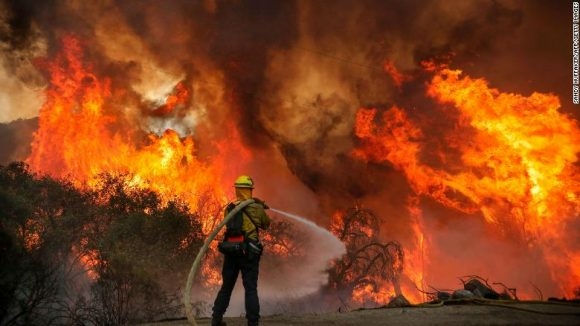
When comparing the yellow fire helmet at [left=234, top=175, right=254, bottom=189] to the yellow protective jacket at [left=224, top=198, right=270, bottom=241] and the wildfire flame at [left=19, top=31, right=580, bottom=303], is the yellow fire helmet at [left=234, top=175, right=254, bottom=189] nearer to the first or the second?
the yellow protective jacket at [left=224, top=198, right=270, bottom=241]

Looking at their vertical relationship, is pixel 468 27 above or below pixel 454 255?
above

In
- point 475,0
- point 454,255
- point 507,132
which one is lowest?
point 454,255

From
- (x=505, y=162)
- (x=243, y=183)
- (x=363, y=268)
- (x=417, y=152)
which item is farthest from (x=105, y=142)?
(x=243, y=183)

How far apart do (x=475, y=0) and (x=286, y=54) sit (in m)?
11.8

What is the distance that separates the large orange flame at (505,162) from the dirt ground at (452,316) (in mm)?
10179

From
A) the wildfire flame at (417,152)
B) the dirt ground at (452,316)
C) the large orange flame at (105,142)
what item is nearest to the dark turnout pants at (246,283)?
the dirt ground at (452,316)

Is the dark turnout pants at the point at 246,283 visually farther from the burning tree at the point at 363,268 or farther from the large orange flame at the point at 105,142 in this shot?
the large orange flame at the point at 105,142

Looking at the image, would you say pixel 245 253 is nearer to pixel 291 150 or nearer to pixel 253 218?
pixel 253 218

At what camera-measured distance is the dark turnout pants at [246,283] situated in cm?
668

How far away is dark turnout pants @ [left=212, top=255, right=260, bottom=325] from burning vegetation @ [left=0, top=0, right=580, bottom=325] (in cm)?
450

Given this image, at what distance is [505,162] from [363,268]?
8.41 m

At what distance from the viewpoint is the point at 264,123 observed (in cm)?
2923

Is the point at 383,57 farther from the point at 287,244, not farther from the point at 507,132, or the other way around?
the point at 287,244

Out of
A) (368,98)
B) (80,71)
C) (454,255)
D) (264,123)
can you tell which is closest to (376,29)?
(368,98)
